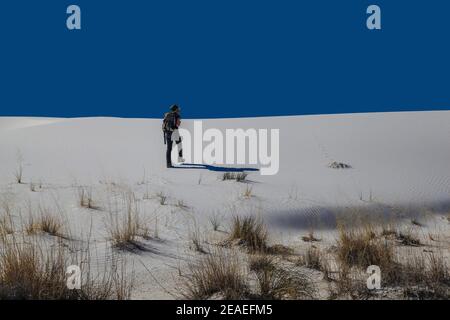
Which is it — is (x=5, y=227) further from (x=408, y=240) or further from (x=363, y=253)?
(x=408, y=240)

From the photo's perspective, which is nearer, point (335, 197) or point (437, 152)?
point (335, 197)

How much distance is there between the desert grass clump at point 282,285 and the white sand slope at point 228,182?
82 centimetres

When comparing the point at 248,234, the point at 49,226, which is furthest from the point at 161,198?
the point at 248,234

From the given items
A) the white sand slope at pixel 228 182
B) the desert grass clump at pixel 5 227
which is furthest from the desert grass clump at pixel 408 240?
the desert grass clump at pixel 5 227

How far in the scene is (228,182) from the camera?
883 cm

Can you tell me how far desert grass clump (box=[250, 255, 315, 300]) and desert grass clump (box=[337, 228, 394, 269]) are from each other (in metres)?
0.54

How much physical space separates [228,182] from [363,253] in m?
5.21

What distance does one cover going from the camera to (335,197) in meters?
8.02

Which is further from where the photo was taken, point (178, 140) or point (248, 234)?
point (178, 140)

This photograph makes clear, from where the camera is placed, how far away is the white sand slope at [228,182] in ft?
20.5

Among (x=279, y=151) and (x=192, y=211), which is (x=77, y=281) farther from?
(x=279, y=151)

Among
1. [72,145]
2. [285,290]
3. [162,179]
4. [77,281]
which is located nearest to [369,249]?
[285,290]

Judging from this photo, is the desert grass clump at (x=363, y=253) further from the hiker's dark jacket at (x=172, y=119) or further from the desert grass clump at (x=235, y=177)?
the hiker's dark jacket at (x=172, y=119)
